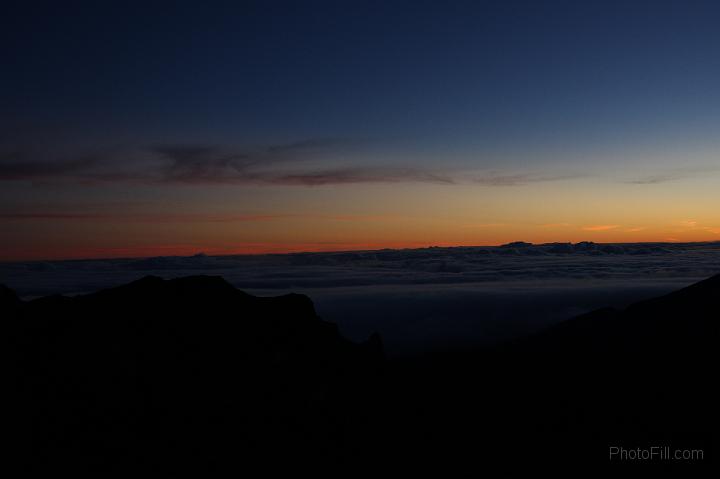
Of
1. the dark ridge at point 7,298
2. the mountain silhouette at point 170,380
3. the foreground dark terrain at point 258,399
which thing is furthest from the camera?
the dark ridge at point 7,298

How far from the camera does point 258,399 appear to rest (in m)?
44.4

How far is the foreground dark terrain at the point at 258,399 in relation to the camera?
36.1m

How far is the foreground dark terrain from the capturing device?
3609 cm

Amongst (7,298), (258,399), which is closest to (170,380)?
(258,399)

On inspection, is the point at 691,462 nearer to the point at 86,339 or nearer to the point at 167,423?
the point at 167,423

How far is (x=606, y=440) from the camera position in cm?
7731

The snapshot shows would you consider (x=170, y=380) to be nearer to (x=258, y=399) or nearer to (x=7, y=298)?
(x=258, y=399)

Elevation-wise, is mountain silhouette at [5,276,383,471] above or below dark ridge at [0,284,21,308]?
below

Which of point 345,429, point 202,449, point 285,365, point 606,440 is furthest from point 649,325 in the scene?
point 202,449

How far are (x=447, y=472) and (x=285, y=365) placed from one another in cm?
2669

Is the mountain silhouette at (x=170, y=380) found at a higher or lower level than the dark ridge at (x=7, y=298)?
lower

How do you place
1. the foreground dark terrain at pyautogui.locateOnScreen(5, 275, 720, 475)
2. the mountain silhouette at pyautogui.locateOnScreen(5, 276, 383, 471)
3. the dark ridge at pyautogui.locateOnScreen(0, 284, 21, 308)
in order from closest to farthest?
the mountain silhouette at pyautogui.locateOnScreen(5, 276, 383, 471), the foreground dark terrain at pyautogui.locateOnScreen(5, 275, 720, 475), the dark ridge at pyautogui.locateOnScreen(0, 284, 21, 308)

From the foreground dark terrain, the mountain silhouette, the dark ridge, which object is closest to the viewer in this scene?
the mountain silhouette

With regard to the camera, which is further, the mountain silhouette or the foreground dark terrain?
the foreground dark terrain
